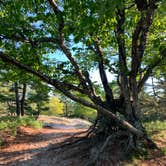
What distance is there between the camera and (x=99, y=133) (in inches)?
403

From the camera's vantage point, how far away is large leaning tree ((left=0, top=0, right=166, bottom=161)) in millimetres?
7052

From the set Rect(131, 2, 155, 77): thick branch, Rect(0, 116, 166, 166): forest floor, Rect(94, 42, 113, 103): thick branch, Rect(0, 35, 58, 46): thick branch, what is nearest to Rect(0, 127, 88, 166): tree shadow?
Rect(0, 116, 166, 166): forest floor

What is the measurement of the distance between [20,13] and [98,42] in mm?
3198

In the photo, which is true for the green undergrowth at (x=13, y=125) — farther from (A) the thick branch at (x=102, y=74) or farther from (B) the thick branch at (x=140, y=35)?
(B) the thick branch at (x=140, y=35)

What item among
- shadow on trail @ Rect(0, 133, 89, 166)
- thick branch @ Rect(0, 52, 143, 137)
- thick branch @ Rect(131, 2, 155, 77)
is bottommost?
shadow on trail @ Rect(0, 133, 89, 166)

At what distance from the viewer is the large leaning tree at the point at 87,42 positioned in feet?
23.1

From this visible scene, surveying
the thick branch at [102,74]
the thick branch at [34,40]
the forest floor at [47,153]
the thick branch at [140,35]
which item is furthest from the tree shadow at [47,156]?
the thick branch at [34,40]

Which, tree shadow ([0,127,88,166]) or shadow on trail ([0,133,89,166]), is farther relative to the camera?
tree shadow ([0,127,88,166])

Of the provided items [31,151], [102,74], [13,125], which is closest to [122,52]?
[102,74]

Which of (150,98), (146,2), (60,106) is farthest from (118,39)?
(60,106)

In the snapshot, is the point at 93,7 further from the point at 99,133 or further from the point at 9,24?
the point at 99,133

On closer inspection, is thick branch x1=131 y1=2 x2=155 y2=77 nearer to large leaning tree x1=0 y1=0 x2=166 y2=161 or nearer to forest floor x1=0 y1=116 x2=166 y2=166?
large leaning tree x1=0 y1=0 x2=166 y2=161

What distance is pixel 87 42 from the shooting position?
793 centimetres

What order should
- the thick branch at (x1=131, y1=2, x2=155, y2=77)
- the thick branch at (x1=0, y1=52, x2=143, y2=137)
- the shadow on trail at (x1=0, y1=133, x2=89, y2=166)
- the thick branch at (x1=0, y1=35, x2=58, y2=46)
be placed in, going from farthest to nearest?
1. the shadow on trail at (x1=0, y1=133, x2=89, y2=166)
2. the thick branch at (x1=0, y1=35, x2=58, y2=46)
3. the thick branch at (x1=0, y1=52, x2=143, y2=137)
4. the thick branch at (x1=131, y1=2, x2=155, y2=77)
